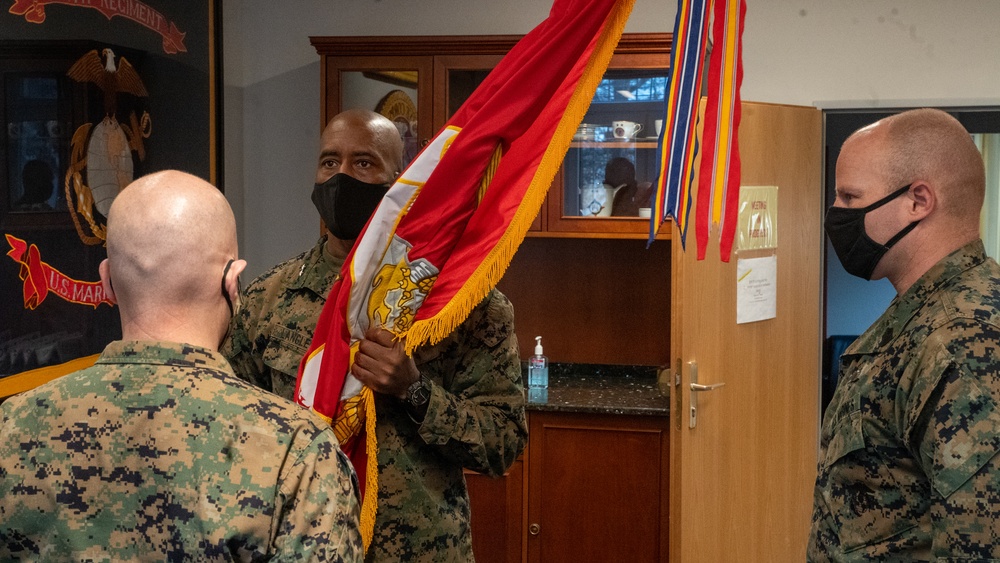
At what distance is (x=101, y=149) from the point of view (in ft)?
8.38

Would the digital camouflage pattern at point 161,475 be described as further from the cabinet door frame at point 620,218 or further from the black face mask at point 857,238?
the cabinet door frame at point 620,218

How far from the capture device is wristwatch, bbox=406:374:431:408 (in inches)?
65.4

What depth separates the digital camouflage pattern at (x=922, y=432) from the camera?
135 cm

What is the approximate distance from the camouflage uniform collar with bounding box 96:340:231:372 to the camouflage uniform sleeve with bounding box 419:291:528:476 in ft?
2.19

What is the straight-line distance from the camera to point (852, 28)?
370 cm

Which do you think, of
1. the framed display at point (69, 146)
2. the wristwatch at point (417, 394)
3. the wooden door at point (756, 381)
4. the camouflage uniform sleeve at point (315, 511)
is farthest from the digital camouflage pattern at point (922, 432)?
the framed display at point (69, 146)

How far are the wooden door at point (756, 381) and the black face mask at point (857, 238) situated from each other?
4.10 ft

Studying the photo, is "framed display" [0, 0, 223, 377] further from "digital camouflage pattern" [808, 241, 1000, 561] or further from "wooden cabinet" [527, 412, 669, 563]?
"digital camouflage pattern" [808, 241, 1000, 561]

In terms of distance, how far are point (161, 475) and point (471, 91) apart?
2.74 metres

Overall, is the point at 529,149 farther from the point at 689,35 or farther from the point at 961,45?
the point at 961,45

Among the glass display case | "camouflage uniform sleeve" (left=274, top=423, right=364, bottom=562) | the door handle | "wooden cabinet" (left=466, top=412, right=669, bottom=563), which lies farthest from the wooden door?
"camouflage uniform sleeve" (left=274, top=423, right=364, bottom=562)

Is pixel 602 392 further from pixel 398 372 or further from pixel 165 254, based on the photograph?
pixel 165 254

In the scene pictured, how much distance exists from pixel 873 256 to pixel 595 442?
1.85 meters

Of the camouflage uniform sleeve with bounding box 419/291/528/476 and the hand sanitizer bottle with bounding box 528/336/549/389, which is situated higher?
the camouflage uniform sleeve with bounding box 419/291/528/476
